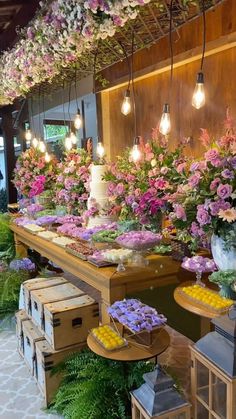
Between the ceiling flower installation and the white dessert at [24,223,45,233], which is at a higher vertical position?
the ceiling flower installation

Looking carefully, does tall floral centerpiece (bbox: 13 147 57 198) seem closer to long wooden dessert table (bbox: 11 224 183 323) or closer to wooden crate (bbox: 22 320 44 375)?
wooden crate (bbox: 22 320 44 375)

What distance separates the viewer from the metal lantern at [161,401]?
1357 millimetres

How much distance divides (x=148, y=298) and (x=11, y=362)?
1250 mm

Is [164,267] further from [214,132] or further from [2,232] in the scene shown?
[2,232]

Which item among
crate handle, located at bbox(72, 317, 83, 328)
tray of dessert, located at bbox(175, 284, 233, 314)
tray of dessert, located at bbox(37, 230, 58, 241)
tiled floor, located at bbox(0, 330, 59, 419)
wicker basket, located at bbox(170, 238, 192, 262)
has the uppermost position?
wicker basket, located at bbox(170, 238, 192, 262)

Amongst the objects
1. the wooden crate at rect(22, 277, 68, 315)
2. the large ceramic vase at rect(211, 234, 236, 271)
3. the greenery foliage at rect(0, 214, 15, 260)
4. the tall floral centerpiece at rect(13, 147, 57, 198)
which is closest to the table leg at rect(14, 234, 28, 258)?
the greenery foliage at rect(0, 214, 15, 260)

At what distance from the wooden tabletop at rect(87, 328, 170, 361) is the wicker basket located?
1.96ft

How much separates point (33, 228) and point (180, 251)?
5.71ft

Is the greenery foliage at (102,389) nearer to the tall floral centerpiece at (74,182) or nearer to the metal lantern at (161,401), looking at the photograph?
the metal lantern at (161,401)

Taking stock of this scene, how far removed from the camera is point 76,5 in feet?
8.09

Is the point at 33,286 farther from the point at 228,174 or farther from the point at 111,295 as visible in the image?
the point at 228,174

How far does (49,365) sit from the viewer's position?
7.58 ft

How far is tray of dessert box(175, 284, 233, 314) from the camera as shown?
165 centimetres

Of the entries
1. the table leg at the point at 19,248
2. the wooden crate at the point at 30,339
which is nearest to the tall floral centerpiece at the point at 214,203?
the wooden crate at the point at 30,339
